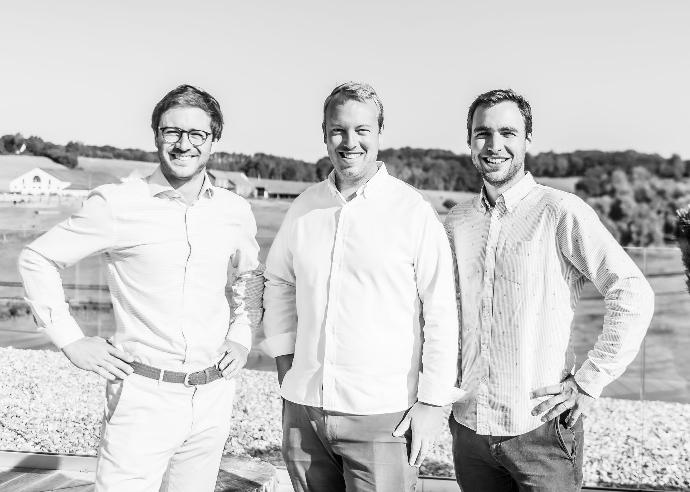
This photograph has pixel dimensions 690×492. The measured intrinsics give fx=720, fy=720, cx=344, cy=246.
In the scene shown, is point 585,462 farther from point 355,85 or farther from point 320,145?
point 355,85

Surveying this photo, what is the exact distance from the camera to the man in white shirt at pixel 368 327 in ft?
5.47

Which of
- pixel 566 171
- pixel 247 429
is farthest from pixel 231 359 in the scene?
pixel 566 171

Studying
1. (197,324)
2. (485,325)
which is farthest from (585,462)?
(197,324)

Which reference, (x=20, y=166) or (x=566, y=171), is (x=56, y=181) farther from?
(x=566, y=171)

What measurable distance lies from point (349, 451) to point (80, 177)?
2944 mm

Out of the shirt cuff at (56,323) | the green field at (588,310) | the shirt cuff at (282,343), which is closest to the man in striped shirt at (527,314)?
the shirt cuff at (282,343)

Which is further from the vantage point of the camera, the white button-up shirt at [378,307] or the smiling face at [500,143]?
the smiling face at [500,143]

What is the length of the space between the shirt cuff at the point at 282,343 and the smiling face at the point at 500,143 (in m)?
0.64

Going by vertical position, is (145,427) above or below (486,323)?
below

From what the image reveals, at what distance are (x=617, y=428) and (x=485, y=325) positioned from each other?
2976mm

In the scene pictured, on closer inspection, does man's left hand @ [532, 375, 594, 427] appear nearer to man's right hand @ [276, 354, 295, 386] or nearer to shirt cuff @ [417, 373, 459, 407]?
shirt cuff @ [417, 373, 459, 407]

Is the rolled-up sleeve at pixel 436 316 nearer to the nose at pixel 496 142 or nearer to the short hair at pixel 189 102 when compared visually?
the nose at pixel 496 142

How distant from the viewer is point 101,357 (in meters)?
1.73

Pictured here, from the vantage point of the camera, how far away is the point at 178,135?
178cm
